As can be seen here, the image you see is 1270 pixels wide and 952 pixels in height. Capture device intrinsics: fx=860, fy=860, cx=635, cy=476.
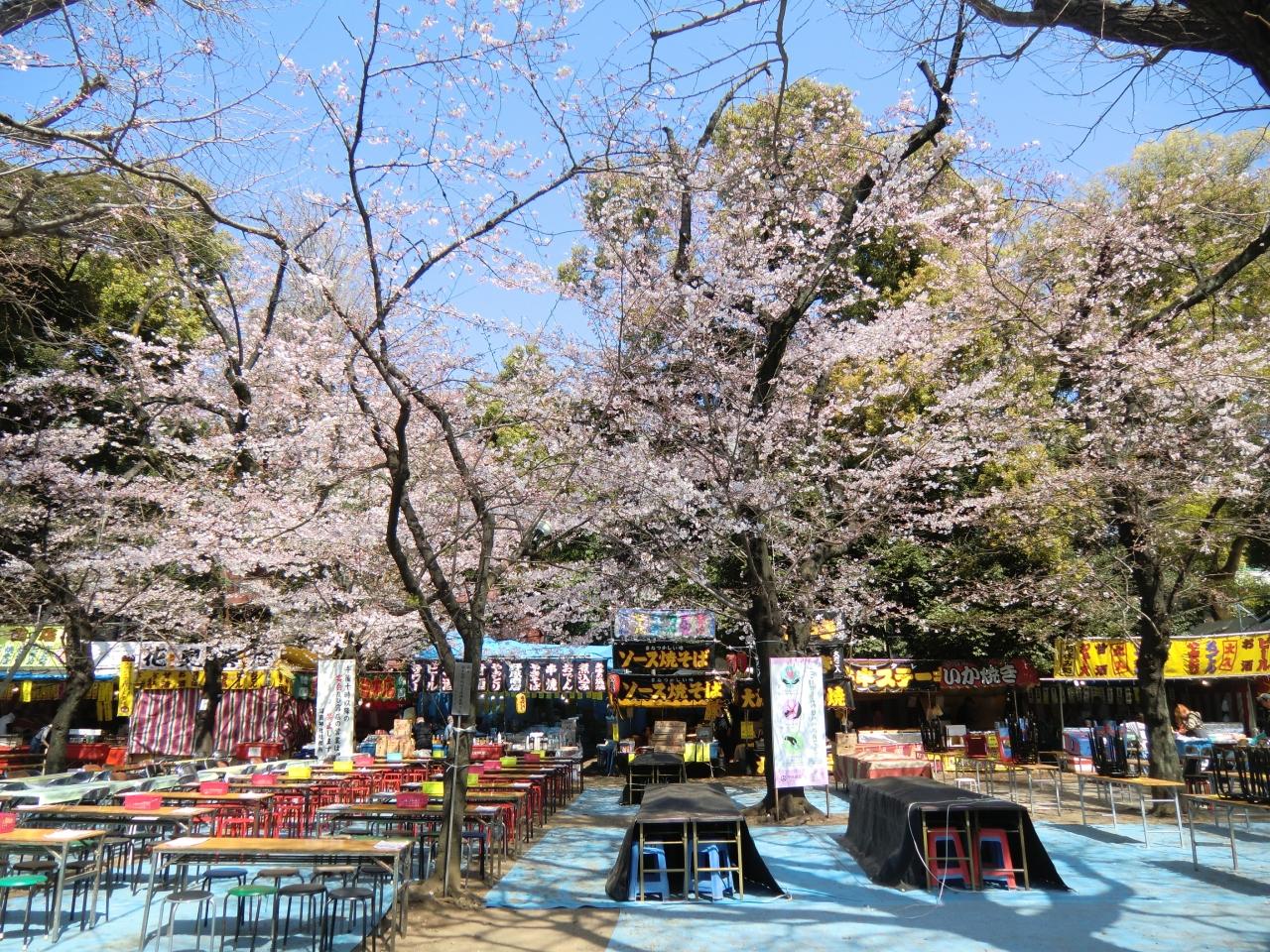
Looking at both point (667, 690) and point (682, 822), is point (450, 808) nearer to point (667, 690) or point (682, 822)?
point (682, 822)

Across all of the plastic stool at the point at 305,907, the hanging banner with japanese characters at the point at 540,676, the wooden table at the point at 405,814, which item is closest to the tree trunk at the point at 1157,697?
the wooden table at the point at 405,814

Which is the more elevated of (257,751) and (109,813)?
(109,813)

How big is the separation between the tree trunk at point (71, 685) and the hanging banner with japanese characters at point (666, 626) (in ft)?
34.3

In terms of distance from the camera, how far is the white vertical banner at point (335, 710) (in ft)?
46.9

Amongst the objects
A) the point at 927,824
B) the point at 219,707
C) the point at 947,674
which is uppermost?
the point at 947,674

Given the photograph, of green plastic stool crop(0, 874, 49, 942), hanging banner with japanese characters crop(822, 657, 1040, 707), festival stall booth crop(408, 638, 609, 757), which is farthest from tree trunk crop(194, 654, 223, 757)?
hanging banner with japanese characters crop(822, 657, 1040, 707)

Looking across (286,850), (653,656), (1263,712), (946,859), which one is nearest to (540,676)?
(653,656)

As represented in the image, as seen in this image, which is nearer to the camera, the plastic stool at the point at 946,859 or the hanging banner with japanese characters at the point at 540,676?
the plastic stool at the point at 946,859

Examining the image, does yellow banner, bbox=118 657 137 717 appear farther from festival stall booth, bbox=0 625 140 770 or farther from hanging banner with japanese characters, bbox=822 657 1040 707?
hanging banner with japanese characters, bbox=822 657 1040 707

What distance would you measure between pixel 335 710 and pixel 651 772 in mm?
5570

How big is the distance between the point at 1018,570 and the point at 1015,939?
1754 centimetres

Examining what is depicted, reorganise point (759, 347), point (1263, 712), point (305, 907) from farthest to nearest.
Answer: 1. point (1263, 712)
2. point (759, 347)
3. point (305, 907)

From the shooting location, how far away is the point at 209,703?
1761cm

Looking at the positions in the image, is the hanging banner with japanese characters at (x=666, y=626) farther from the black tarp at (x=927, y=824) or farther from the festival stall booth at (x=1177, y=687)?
the black tarp at (x=927, y=824)
